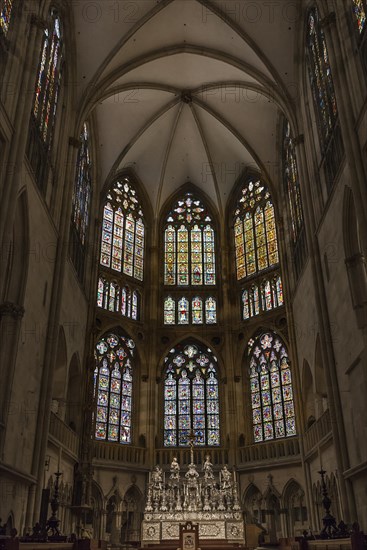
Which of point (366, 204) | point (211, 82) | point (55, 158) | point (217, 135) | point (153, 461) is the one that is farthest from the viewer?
point (217, 135)

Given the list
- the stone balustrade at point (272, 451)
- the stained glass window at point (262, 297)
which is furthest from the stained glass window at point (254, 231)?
the stone balustrade at point (272, 451)

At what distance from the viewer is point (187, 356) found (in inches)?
1072

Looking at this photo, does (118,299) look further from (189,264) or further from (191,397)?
(191,397)

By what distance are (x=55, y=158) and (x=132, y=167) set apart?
1056 centimetres

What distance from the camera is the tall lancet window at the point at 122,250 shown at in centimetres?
2697

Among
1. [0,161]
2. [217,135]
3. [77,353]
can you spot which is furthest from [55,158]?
[217,135]

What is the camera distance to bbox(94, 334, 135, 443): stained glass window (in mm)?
24250

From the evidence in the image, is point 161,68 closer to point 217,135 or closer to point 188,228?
point 217,135

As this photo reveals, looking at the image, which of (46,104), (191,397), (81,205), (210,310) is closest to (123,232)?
(81,205)

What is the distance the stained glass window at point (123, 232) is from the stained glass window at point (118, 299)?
906 mm

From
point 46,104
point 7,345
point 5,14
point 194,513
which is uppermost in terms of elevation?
point 46,104

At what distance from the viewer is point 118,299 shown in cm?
2706

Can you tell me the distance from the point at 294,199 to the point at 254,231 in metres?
4.77

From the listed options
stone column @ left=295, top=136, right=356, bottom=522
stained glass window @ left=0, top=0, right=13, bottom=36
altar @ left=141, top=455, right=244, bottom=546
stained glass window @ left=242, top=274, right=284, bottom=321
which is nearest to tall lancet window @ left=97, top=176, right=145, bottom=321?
stained glass window @ left=242, top=274, right=284, bottom=321
